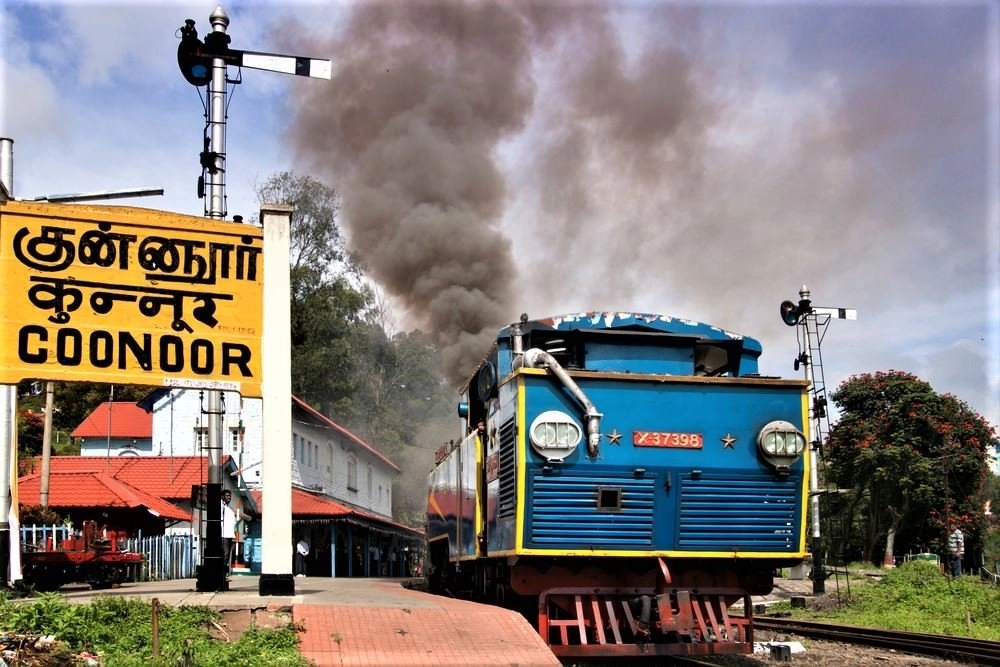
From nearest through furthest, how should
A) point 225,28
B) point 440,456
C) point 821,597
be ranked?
point 225,28 < point 440,456 < point 821,597

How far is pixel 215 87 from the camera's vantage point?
1255 centimetres

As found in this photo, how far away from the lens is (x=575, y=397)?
30.0 feet

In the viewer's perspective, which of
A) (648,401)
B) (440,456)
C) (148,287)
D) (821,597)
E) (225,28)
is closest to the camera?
(648,401)

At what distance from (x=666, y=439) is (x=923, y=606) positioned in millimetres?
12432

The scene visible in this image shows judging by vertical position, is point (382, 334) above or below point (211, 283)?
above

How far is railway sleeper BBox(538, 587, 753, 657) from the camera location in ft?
30.1

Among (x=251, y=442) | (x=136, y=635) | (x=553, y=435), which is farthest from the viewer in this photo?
(x=251, y=442)

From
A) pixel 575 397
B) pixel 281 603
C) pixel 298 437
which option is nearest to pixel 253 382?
pixel 281 603

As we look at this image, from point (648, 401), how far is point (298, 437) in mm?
27927

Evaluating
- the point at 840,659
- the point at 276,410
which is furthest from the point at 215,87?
the point at 840,659

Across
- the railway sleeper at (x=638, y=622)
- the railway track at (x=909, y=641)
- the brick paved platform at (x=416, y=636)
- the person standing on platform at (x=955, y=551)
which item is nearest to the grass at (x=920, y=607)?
the railway track at (x=909, y=641)

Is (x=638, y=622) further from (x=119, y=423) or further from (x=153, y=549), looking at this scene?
(x=119, y=423)

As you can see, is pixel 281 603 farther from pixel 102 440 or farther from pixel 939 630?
pixel 102 440

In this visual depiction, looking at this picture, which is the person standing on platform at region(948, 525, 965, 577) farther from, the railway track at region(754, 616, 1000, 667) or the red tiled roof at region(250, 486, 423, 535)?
the railway track at region(754, 616, 1000, 667)
